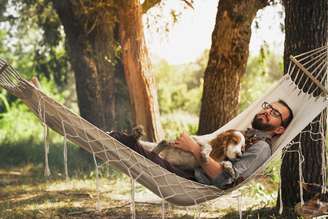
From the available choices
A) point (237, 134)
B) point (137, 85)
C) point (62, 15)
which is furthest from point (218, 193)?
point (62, 15)

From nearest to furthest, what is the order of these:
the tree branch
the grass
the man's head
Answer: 1. the man's head
2. the grass
3. the tree branch

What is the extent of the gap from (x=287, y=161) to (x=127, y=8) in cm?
246

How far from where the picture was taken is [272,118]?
3193 millimetres

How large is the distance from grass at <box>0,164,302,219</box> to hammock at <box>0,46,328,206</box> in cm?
48

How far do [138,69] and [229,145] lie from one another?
8.22 ft

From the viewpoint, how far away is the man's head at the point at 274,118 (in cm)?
317

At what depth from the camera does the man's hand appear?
9.76ft

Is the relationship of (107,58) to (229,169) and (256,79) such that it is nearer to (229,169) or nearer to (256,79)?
(229,169)

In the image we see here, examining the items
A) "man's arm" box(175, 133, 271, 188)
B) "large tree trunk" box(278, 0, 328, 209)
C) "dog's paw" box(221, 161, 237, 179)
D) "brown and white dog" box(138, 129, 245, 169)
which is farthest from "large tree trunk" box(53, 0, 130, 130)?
"dog's paw" box(221, 161, 237, 179)

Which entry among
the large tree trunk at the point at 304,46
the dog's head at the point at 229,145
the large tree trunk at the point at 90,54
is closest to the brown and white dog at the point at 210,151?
the dog's head at the point at 229,145

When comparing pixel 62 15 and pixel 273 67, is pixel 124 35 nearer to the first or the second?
pixel 62 15

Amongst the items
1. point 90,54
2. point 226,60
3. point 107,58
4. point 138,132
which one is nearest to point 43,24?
point 90,54

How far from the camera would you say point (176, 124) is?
8.87 metres

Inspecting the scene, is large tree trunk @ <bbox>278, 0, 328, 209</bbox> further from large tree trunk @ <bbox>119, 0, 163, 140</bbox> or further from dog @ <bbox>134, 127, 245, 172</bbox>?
large tree trunk @ <bbox>119, 0, 163, 140</bbox>
